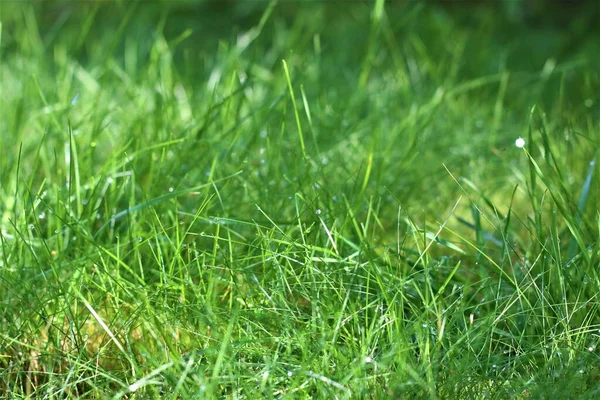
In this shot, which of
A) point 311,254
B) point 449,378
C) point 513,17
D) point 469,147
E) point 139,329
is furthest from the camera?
point 513,17

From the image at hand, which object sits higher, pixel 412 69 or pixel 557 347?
pixel 557 347

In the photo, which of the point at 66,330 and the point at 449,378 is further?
the point at 66,330

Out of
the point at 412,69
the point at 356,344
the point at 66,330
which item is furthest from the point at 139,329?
the point at 412,69

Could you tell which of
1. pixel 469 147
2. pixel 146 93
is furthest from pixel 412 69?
pixel 146 93

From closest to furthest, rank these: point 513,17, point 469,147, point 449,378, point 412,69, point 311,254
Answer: point 449,378 < point 311,254 < point 469,147 < point 412,69 < point 513,17

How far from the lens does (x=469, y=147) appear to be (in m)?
2.16

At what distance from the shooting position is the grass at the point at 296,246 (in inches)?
45.5

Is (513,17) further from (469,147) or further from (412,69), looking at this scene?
(469,147)

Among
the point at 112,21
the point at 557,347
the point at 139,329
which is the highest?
the point at 557,347

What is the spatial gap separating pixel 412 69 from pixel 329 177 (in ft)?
3.41

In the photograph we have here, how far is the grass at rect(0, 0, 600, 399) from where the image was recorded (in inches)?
45.5

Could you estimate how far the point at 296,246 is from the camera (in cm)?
139

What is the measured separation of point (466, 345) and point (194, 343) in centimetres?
41

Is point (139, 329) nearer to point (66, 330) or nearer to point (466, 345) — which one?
point (66, 330)
